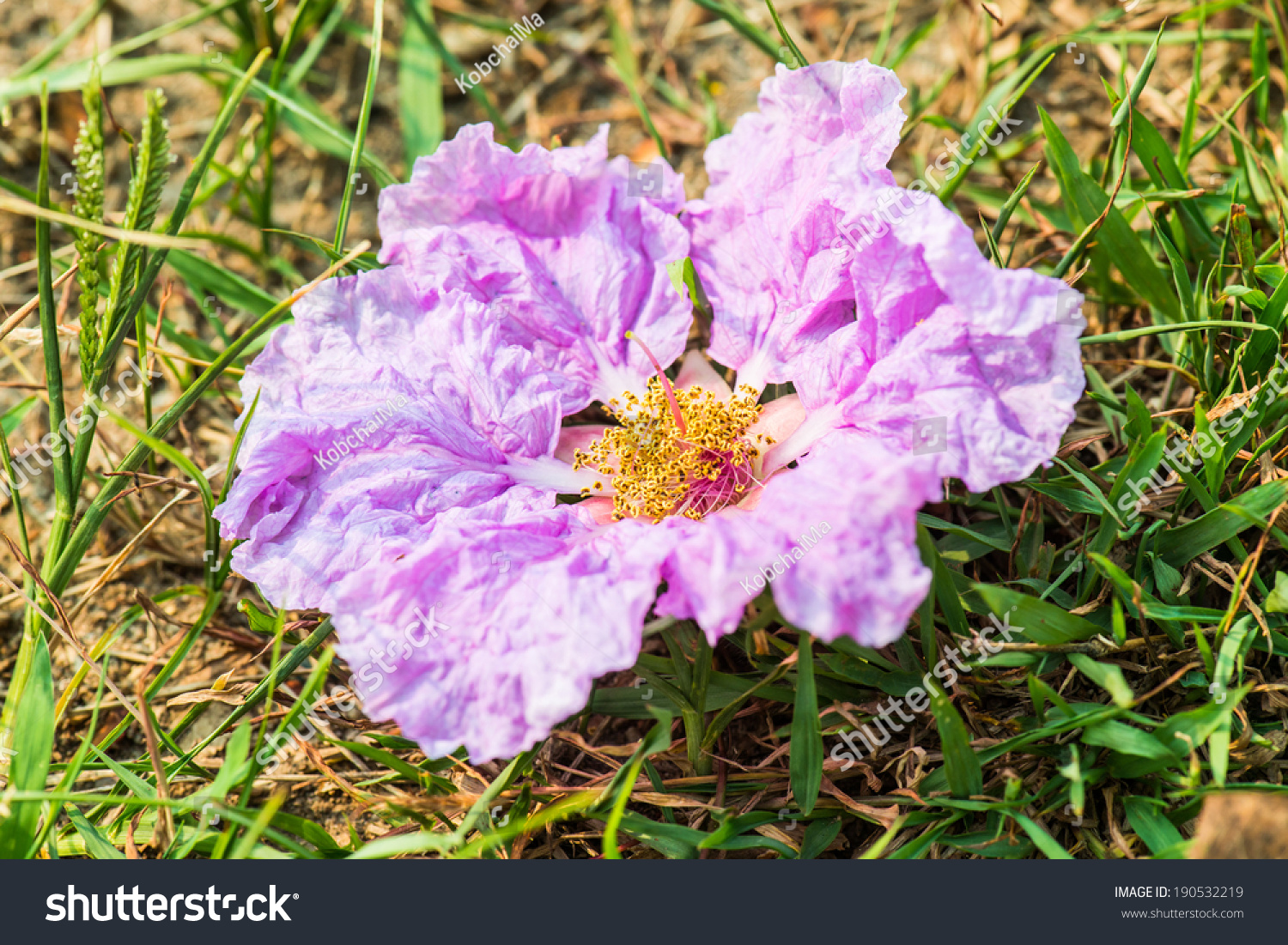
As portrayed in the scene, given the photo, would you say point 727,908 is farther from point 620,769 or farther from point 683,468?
point 683,468

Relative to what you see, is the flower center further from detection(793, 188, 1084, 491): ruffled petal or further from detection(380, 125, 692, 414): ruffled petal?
detection(793, 188, 1084, 491): ruffled petal

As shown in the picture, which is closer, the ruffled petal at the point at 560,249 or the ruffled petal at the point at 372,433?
the ruffled petal at the point at 372,433

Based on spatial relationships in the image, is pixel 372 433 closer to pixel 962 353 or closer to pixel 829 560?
pixel 829 560

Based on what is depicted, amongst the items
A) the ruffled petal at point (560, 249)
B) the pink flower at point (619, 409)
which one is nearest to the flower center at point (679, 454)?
the pink flower at point (619, 409)

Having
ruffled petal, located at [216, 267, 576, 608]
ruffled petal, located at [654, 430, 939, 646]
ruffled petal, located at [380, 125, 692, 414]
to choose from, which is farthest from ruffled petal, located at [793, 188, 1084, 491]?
ruffled petal, located at [216, 267, 576, 608]

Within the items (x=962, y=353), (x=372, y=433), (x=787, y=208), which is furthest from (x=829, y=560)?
(x=372, y=433)

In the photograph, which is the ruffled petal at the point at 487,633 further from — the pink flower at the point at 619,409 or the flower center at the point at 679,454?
the flower center at the point at 679,454

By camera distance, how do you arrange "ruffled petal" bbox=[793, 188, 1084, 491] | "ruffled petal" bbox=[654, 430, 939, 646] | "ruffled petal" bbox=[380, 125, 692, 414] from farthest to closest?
"ruffled petal" bbox=[380, 125, 692, 414]
"ruffled petal" bbox=[793, 188, 1084, 491]
"ruffled petal" bbox=[654, 430, 939, 646]

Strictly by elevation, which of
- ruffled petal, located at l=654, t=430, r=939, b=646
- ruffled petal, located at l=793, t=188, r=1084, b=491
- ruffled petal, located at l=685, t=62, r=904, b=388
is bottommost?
ruffled petal, located at l=654, t=430, r=939, b=646
